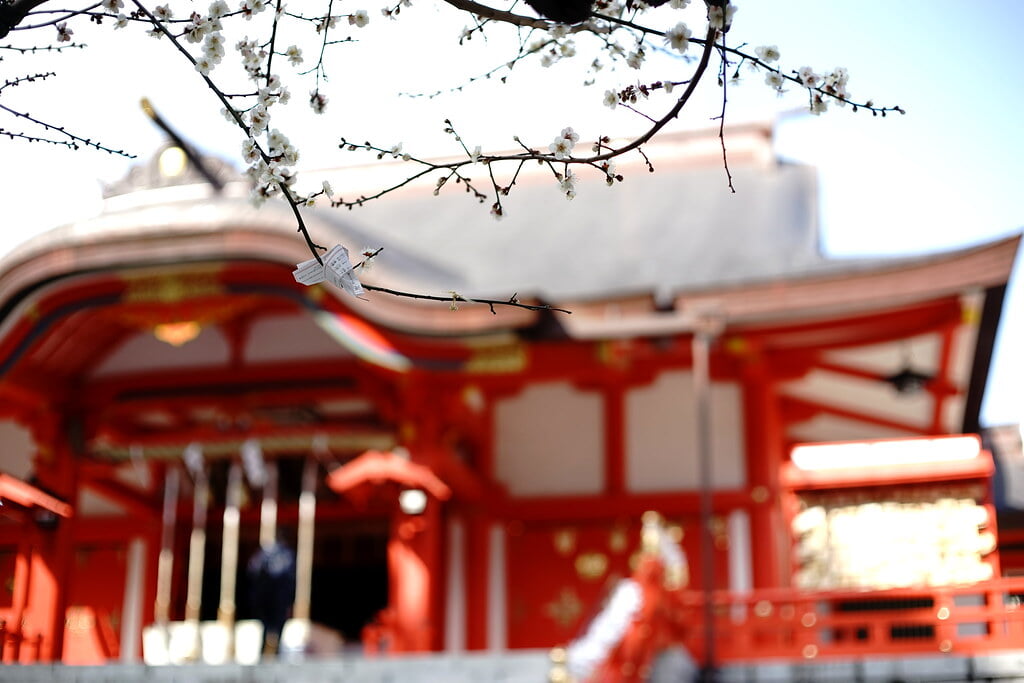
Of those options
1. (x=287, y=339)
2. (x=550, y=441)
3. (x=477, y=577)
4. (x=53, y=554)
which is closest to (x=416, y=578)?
(x=477, y=577)

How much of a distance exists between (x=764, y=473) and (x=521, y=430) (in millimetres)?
2372

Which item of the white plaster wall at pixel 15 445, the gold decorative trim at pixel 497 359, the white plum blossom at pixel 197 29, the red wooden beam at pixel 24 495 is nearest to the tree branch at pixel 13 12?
the white plum blossom at pixel 197 29

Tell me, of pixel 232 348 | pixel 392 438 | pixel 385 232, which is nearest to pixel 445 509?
pixel 392 438

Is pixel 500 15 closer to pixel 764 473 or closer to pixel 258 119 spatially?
pixel 258 119

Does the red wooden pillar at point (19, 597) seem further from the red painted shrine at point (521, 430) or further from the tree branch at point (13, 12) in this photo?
the red painted shrine at point (521, 430)

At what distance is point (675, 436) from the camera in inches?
485

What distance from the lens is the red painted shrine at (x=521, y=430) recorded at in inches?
420

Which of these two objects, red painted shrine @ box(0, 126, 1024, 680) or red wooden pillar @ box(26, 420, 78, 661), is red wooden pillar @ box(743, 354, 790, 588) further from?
red wooden pillar @ box(26, 420, 78, 661)

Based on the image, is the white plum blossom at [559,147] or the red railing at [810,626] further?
the red railing at [810,626]

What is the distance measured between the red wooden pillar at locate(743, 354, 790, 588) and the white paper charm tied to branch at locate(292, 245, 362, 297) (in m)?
8.33

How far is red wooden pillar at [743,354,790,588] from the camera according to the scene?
11562mm

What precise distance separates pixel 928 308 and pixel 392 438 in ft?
15.2

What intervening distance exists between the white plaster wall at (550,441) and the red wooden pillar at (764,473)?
1413 mm

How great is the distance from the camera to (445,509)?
12.5 m
